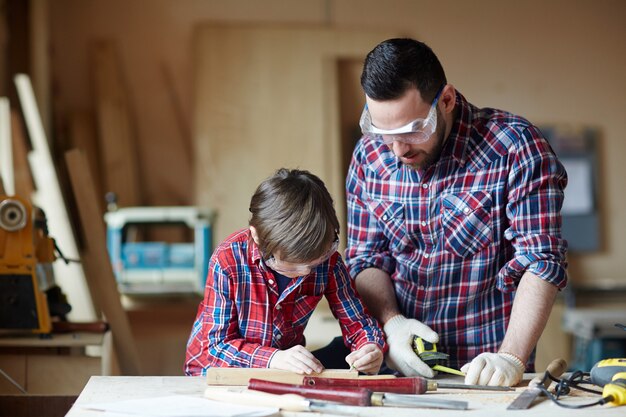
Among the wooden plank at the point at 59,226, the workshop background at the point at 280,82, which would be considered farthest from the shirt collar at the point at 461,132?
the workshop background at the point at 280,82

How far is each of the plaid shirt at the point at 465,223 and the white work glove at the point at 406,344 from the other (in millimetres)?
161

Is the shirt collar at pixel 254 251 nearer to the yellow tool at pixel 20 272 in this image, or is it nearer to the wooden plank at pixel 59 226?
the yellow tool at pixel 20 272

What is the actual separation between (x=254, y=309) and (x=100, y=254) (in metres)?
1.32

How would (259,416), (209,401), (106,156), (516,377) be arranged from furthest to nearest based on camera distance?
1. (106,156)
2. (516,377)
3. (209,401)
4. (259,416)

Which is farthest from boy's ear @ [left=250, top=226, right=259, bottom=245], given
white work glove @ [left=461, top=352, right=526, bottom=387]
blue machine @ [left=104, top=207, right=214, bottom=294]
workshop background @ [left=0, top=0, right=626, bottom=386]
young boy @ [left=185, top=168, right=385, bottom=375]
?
workshop background @ [left=0, top=0, right=626, bottom=386]

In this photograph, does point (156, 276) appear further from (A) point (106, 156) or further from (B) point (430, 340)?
(B) point (430, 340)

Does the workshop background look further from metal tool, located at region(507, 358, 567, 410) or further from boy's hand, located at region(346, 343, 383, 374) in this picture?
metal tool, located at region(507, 358, 567, 410)

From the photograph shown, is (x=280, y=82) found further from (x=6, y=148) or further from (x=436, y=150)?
(x=436, y=150)

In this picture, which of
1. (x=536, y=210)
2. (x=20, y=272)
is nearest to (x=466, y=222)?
(x=536, y=210)

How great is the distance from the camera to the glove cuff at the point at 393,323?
7.53 feet

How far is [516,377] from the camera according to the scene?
2023mm

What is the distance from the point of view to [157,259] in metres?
4.65

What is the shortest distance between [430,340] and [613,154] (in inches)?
174

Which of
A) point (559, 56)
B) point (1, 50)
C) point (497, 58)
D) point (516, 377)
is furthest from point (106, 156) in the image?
point (516, 377)
